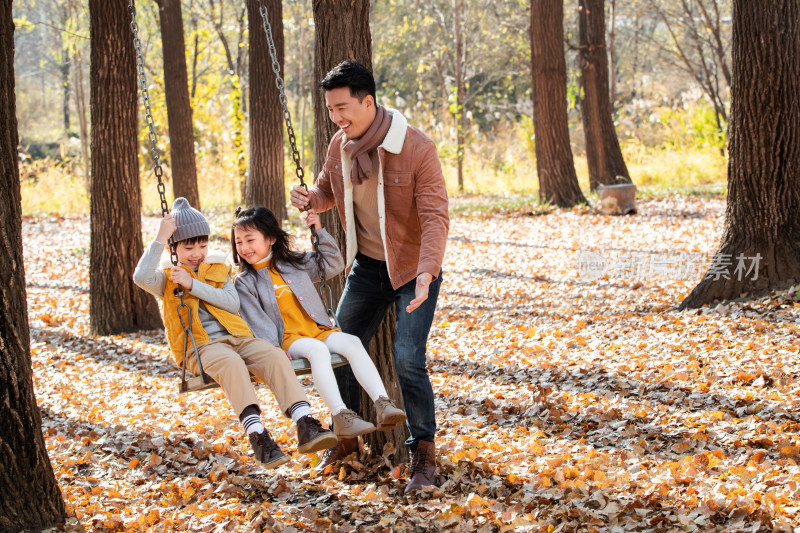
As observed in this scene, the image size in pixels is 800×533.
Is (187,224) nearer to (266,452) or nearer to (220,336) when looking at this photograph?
(220,336)

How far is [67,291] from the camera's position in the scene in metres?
10.9

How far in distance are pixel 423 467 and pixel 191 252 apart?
1.62 meters

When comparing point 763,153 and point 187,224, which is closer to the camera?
point 187,224

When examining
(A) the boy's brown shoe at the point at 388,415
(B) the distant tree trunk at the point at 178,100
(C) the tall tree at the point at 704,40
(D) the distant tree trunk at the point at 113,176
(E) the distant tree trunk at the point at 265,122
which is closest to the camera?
(A) the boy's brown shoe at the point at 388,415

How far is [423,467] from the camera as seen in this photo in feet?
12.8

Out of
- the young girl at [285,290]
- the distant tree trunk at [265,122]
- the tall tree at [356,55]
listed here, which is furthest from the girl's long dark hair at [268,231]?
the distant tree trunk at [265,122]

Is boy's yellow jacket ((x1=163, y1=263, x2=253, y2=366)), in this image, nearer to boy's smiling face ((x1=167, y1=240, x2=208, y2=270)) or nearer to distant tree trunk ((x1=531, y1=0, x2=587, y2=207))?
boy's smiling face ((x1=167, y1=240, x2=208, y2=270))

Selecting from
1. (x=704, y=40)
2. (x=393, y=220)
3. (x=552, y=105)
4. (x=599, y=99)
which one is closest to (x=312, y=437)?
(x=393, y=220)

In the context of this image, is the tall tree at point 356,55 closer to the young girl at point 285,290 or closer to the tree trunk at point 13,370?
the young girl at point 285,290

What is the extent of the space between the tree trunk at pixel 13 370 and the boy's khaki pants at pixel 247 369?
75 cm

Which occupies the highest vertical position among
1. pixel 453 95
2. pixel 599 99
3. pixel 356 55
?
pixel 453 95

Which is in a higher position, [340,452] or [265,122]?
[265,122]

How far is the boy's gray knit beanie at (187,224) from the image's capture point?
410 centimetres

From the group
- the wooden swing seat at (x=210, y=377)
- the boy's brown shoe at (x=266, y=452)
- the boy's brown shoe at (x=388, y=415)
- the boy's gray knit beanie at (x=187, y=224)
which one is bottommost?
the boy's brown shoe at (x=266, y=452)
